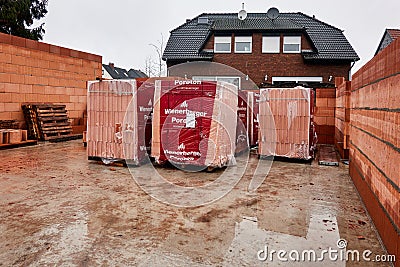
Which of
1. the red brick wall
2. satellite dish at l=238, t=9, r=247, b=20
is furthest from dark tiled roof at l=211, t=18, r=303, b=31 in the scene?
the red brick wall

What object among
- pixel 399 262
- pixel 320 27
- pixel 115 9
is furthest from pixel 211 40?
pixel 399 262

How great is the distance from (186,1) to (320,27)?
1595cm

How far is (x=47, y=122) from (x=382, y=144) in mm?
9590

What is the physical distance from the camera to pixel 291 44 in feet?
64.8

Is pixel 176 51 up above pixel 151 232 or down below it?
above

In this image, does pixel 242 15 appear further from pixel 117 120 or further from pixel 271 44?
pixel 117 120

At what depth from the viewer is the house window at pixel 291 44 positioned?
19.7 metres

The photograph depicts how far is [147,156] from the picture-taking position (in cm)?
688

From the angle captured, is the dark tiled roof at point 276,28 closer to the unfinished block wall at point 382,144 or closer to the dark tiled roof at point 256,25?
the dark tiled roof at point 256,25

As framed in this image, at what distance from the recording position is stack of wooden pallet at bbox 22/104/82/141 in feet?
31.9

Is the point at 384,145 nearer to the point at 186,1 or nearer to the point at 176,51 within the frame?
the point at 176,51

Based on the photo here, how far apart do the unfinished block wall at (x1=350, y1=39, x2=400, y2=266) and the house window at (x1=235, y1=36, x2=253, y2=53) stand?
16.1 metres

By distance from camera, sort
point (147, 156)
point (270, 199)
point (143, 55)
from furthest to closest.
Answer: point (143, 55)
point (147, 156)
point (270, 199)

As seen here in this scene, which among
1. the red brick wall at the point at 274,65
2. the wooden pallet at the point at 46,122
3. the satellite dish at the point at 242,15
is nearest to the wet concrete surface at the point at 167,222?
the wooden pallet at the point at 46,122
